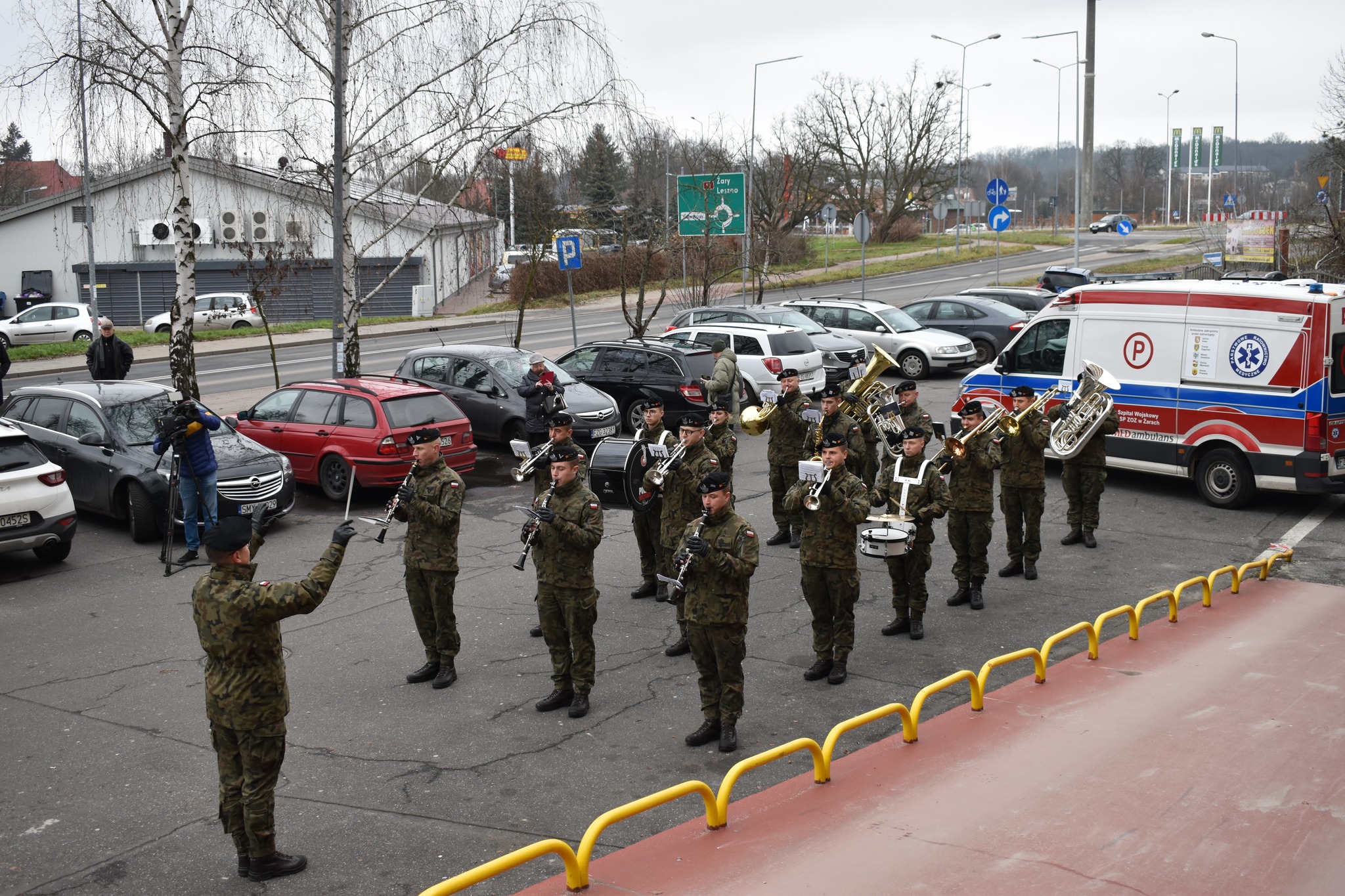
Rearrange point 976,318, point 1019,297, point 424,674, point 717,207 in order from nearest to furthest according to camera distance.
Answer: point 424,674 → point 976,318 → point 1019,297 → point 717,207

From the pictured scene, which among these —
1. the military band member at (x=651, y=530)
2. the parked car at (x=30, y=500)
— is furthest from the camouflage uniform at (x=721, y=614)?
the parked car at (x=30, y=500)

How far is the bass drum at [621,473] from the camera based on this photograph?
1073cm

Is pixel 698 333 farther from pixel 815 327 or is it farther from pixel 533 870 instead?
pixel 533 870

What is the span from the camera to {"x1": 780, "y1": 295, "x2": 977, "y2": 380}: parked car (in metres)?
24.1

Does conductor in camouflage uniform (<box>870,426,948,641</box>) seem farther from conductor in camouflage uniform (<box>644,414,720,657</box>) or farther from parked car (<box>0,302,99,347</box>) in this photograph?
parked car (<box>0,302,99,347</box>)

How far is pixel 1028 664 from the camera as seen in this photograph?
28.6 ft

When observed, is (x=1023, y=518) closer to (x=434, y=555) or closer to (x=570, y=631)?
(x=570, y=631)

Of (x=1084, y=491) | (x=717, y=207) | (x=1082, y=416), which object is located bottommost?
(x=1084, y=491)

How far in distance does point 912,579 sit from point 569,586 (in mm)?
3049

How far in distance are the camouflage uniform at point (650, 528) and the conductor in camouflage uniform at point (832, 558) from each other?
7.20 ft

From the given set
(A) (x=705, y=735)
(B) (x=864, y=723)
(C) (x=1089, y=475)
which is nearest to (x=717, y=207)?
(C) (x=1089, y=475)

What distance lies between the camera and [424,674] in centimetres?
850

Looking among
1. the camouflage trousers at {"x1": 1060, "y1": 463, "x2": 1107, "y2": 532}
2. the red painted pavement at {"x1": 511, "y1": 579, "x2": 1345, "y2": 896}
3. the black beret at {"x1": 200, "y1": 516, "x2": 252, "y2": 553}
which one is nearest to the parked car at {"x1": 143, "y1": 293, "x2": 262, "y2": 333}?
the camouflage trousers at {"x1": 1060, "y1": 463, "x2": 1107, "y2": 532}

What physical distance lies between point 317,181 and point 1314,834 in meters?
16.7
